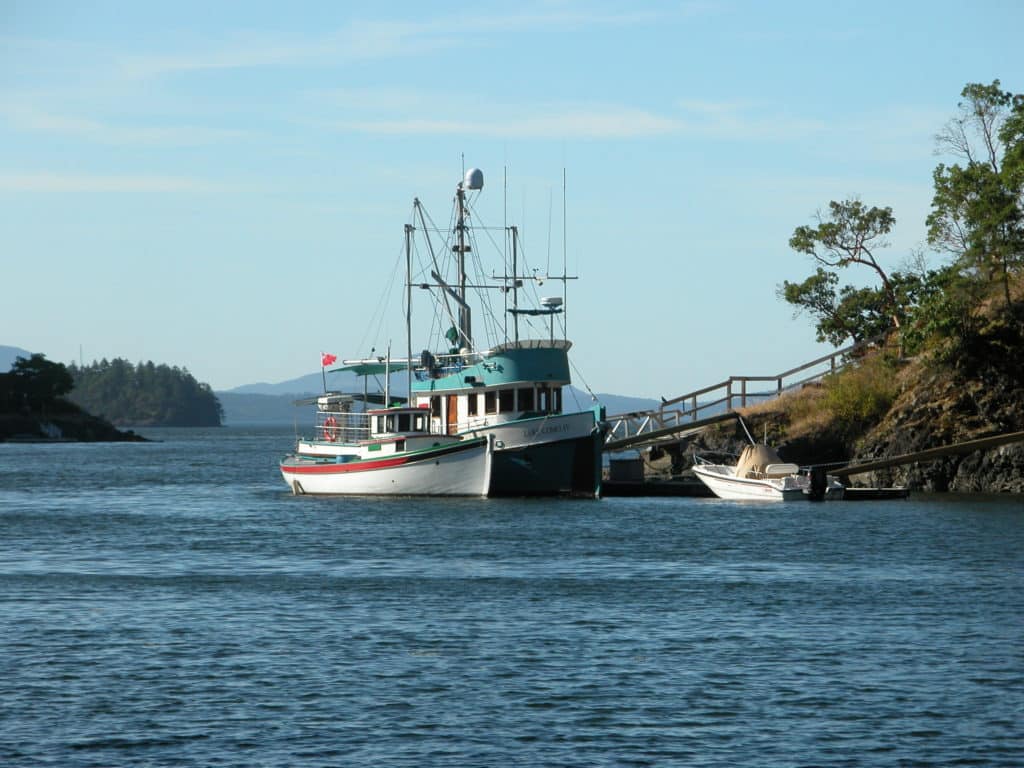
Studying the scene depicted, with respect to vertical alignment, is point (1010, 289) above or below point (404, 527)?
above

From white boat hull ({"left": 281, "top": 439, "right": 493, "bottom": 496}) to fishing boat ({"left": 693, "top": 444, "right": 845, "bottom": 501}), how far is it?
10.3 meters

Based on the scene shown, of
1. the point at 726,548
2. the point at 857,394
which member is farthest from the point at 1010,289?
the point at 726,548

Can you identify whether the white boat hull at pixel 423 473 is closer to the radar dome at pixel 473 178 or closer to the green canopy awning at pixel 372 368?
the green canopy awning at pixel 372 368

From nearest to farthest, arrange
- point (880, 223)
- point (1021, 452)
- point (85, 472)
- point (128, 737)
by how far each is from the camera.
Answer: point (128, 737) < point (1021, 452) < point (880, 223) < point (85, 472)

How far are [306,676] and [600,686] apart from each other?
4.69 m

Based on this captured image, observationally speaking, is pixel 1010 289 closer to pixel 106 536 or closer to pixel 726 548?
pixel 726 548

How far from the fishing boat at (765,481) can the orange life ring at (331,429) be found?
15976mm

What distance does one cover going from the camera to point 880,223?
A: 76.8m

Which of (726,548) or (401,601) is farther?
(726,548)

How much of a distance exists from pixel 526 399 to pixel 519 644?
32.7 m

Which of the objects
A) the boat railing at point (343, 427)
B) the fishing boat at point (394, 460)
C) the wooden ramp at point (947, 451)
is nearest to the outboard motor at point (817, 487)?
the wooden ramp at point (947, 451)

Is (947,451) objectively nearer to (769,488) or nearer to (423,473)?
(769,488)

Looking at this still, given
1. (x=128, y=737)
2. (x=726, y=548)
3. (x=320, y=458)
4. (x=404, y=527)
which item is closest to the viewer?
(x=128, y=737)

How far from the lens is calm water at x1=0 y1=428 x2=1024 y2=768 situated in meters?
20.5
